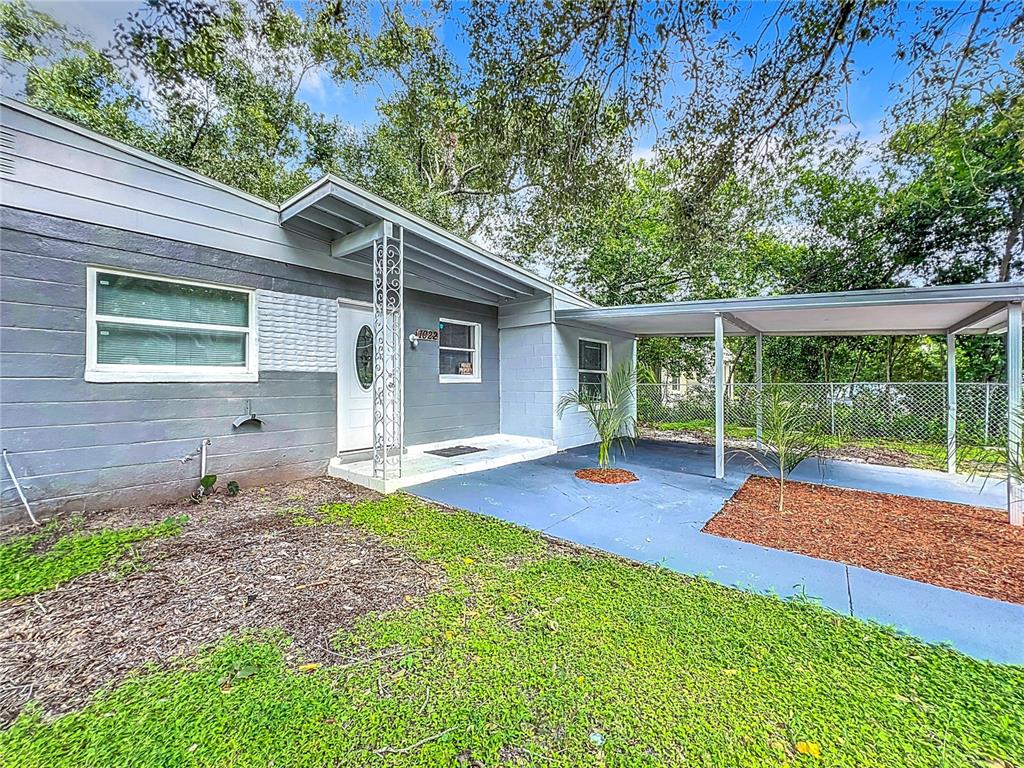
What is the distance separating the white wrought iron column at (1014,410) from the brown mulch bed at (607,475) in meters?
→ 3.40

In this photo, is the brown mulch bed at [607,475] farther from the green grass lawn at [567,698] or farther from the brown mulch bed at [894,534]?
the green grass lawn at [567,698]

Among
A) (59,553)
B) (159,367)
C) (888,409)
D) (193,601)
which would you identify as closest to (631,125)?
(159,367)

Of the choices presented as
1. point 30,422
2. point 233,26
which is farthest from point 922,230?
point 30,422

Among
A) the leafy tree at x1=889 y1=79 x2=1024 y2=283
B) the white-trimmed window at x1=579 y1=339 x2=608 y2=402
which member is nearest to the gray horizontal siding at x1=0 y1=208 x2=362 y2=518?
the white-trimmed window at x1=579 y1=339 x2=608 y2=402

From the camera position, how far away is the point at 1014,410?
152 inches

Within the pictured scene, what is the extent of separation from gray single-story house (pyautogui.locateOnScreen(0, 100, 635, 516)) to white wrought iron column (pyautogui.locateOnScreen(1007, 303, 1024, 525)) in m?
5.20

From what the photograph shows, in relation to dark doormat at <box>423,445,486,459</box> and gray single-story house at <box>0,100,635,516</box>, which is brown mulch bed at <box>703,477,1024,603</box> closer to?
gray single-story house at <box>0,100,635,516</box>

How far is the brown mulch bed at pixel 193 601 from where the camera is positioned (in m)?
1.99

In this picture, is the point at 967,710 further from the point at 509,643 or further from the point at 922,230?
the point at 922,230

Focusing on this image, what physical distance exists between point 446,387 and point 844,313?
5.77 meters

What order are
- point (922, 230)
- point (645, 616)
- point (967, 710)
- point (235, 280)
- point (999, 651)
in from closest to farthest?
point (967, 710) → point (999, 651) → point (645, 616) → point (235, 280) → point (922, 230)

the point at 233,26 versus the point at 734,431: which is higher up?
the point at 233,26

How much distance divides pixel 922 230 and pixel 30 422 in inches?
603

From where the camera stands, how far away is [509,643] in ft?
7.07
